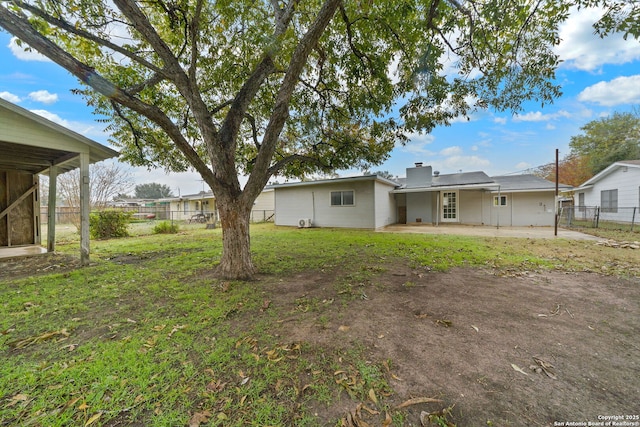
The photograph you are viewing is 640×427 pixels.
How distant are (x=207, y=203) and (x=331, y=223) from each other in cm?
1940

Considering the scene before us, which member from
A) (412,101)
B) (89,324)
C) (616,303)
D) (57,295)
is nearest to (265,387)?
(89,324)

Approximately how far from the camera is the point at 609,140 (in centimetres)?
2155

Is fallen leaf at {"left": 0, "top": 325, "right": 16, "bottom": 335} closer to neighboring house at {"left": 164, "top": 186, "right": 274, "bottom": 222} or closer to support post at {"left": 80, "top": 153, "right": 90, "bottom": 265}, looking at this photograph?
support post at {"left": 80, "top": 153, "right": 90, "bottom": 265}

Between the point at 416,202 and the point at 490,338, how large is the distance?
13.9m

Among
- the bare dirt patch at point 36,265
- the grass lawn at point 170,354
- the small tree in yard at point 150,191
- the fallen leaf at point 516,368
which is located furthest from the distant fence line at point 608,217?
the small tree in yard at point 150,191

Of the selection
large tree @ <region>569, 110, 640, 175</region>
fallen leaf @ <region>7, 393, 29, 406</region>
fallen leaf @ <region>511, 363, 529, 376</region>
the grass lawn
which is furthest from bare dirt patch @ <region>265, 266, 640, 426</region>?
large tree @ <region>569, 110, 640, 175</region>

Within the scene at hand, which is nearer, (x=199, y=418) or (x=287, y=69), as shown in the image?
(x=199, y=418)

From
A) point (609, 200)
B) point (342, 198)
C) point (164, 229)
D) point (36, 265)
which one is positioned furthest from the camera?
point (609, 200)

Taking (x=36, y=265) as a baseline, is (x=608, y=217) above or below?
above

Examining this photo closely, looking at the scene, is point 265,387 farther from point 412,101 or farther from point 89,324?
point 412,101

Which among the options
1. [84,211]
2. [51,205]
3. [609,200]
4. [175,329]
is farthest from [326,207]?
[609,200]

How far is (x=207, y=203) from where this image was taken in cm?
2734

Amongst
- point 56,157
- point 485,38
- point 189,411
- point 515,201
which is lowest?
point 189,411

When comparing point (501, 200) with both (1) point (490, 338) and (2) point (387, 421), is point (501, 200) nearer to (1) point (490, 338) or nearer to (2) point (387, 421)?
(1) point (490, 338)
